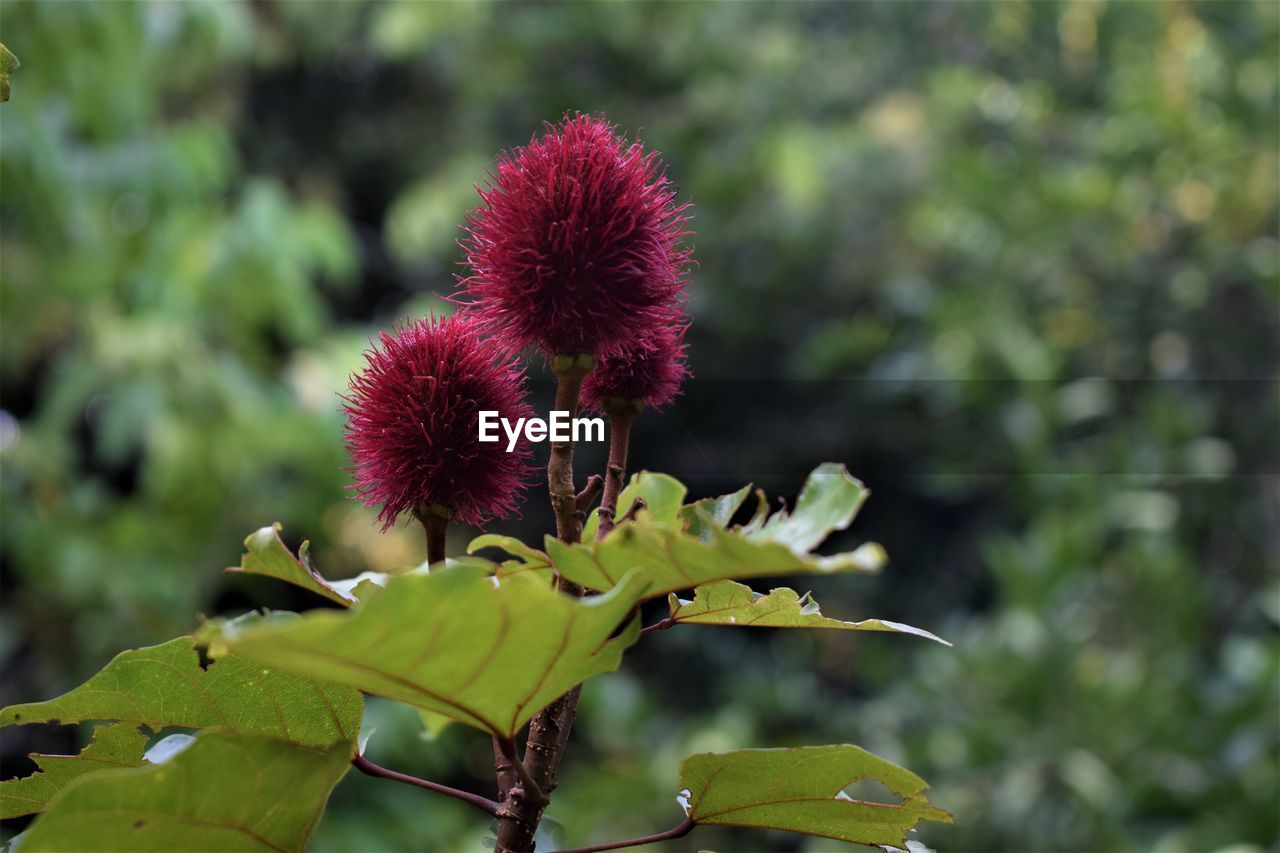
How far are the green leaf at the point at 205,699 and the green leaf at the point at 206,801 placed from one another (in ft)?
0.12

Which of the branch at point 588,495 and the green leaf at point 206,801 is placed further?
the branch at point 588,495

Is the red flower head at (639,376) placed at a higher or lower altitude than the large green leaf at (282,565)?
higher

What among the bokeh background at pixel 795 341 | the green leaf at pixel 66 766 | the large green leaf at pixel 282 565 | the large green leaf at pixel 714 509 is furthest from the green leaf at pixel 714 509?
the bokeh background at pixel 795 341

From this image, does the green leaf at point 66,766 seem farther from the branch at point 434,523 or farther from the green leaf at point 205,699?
the branch at point 434,523

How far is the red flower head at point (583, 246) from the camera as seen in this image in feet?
1.34

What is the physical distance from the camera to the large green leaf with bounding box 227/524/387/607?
362mm

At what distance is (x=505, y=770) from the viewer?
0.40m

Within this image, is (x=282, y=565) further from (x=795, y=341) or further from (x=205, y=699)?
(x=795, y=341)

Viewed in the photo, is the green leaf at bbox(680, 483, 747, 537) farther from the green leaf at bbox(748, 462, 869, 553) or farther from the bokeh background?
the bokeh background

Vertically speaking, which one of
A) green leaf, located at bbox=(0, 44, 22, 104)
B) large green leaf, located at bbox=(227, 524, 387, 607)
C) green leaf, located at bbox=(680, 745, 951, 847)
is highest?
green leaf, located at bbox=(0, 44, 22, 104)

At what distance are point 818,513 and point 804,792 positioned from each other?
0.12 meters

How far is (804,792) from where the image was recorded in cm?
41

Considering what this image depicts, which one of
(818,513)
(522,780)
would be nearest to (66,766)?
(522,780)

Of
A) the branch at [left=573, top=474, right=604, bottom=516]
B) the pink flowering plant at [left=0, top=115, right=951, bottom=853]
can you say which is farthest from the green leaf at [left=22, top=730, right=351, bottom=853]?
the branch at [left=573, top=474, right=604, bottom=516]
